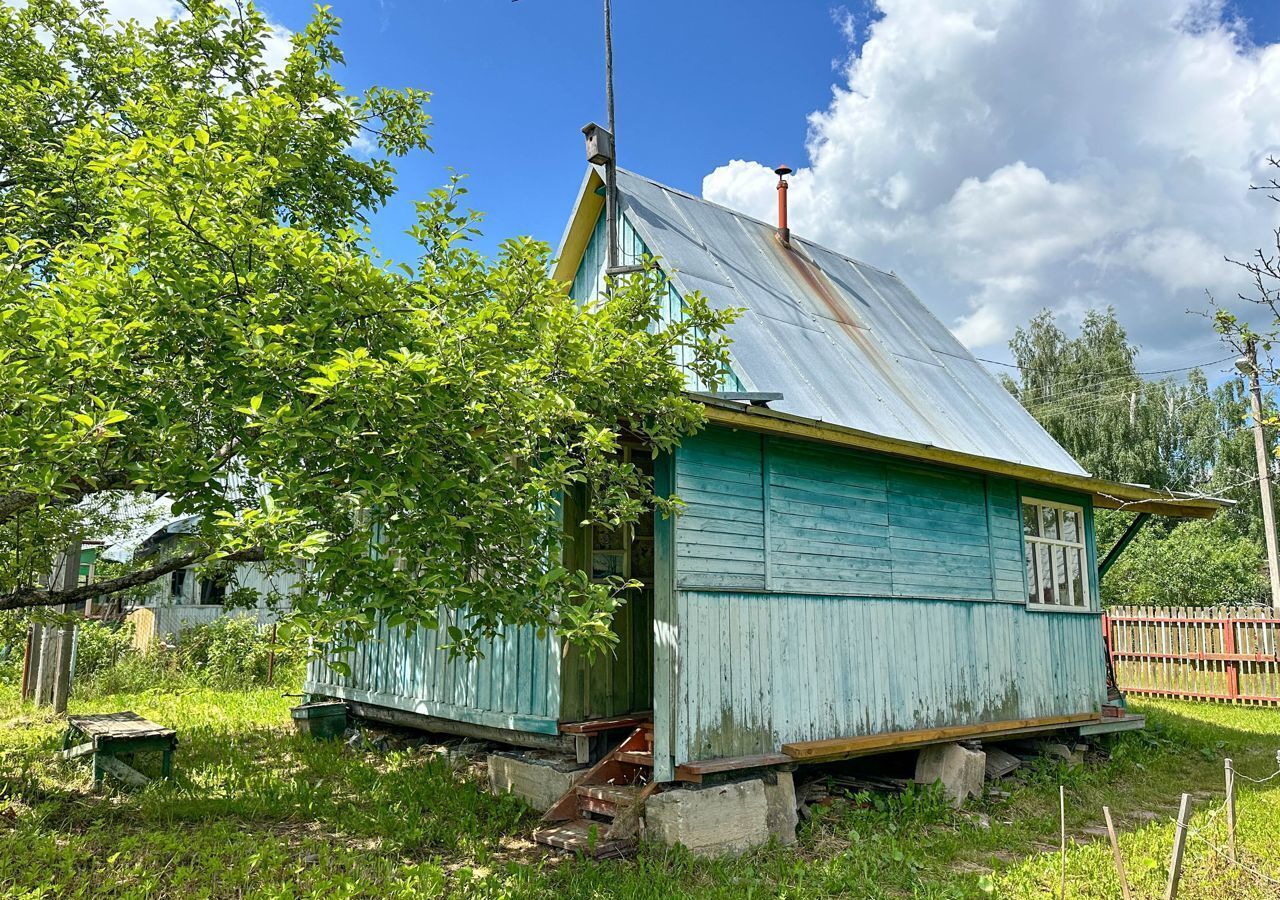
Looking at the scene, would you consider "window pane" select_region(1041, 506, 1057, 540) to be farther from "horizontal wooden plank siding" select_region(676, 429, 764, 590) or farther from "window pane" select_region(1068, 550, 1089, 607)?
"horizontal wooden plank siding" select_region(676, 429, 764, 590)

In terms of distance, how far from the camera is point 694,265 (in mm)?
10047

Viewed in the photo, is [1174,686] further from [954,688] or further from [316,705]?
[316,705]

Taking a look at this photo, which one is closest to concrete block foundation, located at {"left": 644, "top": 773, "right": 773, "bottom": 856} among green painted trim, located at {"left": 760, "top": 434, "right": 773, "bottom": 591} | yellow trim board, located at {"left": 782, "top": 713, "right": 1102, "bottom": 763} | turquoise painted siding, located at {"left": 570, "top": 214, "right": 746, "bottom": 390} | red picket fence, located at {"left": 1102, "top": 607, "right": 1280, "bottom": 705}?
yellow trim board, located at {"left": 782, "top": 713, "right": 1102, "bottom": 763}

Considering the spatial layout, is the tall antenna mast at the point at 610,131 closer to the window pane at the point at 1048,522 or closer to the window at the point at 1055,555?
the window at the point at 1055,555

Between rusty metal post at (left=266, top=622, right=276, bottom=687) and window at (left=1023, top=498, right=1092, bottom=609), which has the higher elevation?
window at (left=1023, top=498, right=1092, bottom=609)

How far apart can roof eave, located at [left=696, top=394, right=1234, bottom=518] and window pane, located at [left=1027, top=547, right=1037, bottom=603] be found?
0.83 meters

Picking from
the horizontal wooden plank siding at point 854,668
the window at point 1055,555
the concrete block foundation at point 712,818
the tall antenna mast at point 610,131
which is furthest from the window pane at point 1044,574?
the tall antenna mast at point 610,131

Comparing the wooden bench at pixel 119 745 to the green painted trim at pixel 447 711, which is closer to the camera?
the wooden bench at pixel 119 745

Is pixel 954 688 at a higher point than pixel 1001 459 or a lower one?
lower

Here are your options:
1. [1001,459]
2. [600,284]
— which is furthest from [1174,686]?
[600,284]

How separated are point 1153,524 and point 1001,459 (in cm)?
2587

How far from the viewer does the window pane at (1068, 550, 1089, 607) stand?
1118 cm

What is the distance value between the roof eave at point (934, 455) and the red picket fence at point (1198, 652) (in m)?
5.98

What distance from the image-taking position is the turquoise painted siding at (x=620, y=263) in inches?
378
